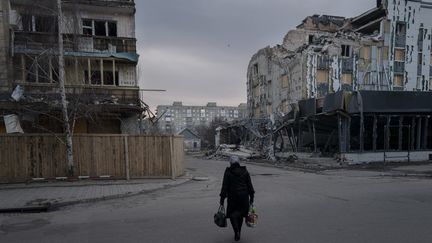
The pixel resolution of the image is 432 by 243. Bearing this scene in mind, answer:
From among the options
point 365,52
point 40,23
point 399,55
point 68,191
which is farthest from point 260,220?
point 399,55

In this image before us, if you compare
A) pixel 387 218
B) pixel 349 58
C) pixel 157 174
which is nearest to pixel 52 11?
pixel 157 174

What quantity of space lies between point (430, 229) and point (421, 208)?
2257 millimetres

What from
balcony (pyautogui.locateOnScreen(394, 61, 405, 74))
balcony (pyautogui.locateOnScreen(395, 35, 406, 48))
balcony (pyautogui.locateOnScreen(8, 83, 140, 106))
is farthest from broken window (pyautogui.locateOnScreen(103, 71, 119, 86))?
balcony (pyautogui.locateOnScreen(395, 35, 406, 48))

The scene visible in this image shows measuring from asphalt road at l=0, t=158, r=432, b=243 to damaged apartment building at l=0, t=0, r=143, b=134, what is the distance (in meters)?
7.09

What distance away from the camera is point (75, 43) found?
18.2 m

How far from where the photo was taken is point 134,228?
7207 millimetres

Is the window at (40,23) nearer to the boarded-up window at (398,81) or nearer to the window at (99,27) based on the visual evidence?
the window at (99,27)

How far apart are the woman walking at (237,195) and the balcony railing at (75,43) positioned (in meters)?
12.6

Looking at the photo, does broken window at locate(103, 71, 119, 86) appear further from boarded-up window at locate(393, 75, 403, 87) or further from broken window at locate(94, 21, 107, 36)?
boarded-up window at locate(393, 75, 403, 87)

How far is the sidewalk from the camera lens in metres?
10.2

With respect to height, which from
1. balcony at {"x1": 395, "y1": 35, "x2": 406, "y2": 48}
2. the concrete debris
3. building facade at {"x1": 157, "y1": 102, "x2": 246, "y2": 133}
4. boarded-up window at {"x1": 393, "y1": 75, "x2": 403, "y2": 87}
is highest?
balcony at {"x1": 395, "y1": 35, "x2": 406, "y2": 48}

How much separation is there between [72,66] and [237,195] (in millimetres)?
17358

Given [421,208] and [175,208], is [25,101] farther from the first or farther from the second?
[421,208]

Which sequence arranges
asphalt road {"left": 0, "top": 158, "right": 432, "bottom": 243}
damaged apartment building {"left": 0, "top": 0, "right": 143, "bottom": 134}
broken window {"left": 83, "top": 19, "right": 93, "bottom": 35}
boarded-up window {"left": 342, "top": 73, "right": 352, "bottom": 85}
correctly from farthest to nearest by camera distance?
boarded-up window {"left": 342, "top": 73, "right": 352, "bottom": 85}, broken window {"left": 83, "top": 19, "right": 93, "bottom": 35}, damaged apartment building {"left": 0, "top": 0, "right": 143, "bottom": 134}, asphalt road {"left": 0, "top": 158, "right": 432, "bottom": 243}
